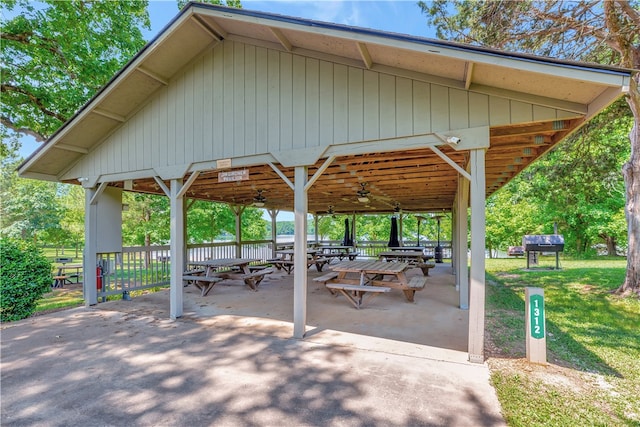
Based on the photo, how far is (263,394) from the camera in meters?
2.81

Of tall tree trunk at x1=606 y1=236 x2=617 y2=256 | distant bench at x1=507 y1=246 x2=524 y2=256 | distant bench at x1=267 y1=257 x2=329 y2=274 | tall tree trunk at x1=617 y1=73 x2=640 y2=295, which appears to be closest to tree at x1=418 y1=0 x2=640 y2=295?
tall tree trunk at x1=617 y1=73 x2=640 y2=295

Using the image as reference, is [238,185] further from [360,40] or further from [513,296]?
[513,296]

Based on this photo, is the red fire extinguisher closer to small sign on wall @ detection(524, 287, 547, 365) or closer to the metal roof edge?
the metal roof edge

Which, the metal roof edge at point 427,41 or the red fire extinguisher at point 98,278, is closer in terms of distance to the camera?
the metal roof edge at point 427,41

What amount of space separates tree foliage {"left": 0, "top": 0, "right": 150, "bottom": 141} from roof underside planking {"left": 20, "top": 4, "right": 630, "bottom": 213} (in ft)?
17.0

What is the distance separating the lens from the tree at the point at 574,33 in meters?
6.30

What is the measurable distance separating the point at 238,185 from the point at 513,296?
714 cm

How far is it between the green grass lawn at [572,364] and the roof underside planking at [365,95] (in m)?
2.58

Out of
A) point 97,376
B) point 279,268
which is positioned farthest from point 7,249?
point 279,268

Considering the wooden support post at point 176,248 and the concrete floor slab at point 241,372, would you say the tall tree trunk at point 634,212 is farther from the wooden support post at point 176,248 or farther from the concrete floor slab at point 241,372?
the wooden support post at point 176,248

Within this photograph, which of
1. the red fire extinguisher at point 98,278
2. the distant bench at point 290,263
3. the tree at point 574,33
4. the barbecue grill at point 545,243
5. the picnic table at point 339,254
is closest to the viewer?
the tree at point 574,33

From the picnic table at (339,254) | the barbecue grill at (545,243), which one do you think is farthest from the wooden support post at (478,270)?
the barbecue grill at (545,243)

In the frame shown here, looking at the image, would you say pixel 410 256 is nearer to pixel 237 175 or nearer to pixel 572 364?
pixel 572 364

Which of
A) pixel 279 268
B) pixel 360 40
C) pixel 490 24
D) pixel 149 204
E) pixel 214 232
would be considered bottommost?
pixel 279 268
